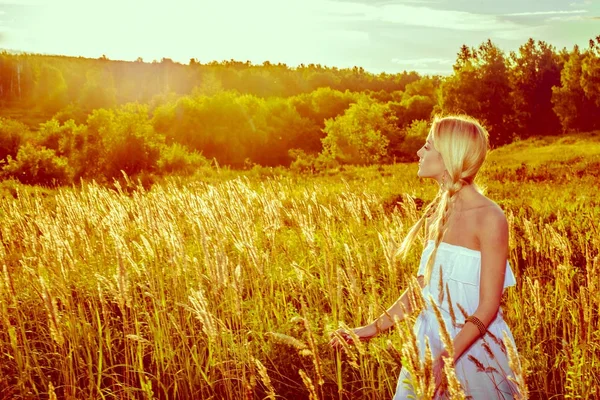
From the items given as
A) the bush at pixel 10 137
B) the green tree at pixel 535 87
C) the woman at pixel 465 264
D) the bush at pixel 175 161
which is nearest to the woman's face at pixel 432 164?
the woman at pixel 465 264

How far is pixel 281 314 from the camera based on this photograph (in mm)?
4602

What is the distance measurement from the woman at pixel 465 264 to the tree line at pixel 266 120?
23451 mm

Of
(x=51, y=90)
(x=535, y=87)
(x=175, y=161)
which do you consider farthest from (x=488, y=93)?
(x=51, y=90)

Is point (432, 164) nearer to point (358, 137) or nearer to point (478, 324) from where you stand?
point (478, 324)

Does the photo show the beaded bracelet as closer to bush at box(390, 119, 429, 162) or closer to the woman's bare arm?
the woman's bare arm

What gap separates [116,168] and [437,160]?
3798cm

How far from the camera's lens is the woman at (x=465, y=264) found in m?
2.64

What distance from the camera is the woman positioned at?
2.64 meters

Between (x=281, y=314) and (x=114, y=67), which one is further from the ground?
(x=114, y=67)

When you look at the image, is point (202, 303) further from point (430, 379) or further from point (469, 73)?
point (469, 73)

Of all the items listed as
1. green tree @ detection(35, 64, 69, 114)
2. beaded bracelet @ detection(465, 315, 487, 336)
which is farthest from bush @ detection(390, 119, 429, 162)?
beaded bracelet @ detection(465, 315, 487, 336)

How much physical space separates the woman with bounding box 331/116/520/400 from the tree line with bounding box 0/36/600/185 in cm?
2345

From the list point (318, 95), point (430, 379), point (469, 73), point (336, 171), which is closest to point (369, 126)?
point (469, 73)

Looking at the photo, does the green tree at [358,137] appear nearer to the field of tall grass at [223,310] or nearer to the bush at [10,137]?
the bush at [10,137]
